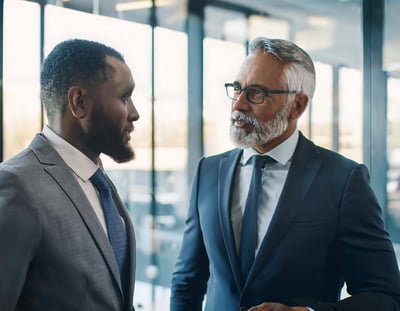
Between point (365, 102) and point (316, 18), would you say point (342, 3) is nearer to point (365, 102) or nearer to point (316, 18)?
point (316, 18)

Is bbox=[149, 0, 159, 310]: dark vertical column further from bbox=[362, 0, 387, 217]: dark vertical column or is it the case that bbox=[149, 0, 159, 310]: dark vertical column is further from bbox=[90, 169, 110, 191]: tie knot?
bbox=[90, 169, 110, 191]: tie knot

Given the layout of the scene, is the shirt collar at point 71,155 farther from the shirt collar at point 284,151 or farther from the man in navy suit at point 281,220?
A: the shirt collar at point 284,151

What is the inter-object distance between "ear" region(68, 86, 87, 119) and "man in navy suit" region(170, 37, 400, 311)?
56 cm

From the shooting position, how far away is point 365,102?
3.73m

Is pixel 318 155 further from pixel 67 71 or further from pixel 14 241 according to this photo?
pixel 14 241

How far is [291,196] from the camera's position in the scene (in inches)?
67.2

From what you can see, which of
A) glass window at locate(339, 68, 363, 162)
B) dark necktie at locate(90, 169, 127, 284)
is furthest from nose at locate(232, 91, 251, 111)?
glass window at locate(339, 68, 363, 162)

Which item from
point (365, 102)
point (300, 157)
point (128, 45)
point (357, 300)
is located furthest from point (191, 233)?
point (128, 45)

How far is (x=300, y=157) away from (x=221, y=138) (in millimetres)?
3469

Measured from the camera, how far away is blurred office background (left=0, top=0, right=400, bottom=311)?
370cm

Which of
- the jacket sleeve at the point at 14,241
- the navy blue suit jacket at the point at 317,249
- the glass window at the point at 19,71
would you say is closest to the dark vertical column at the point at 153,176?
the glass window at the point at 19,71

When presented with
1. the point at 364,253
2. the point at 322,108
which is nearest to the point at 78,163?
the point at 364,253

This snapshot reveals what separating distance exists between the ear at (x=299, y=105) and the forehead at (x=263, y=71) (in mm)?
115

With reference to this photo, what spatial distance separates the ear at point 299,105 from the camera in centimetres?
191
